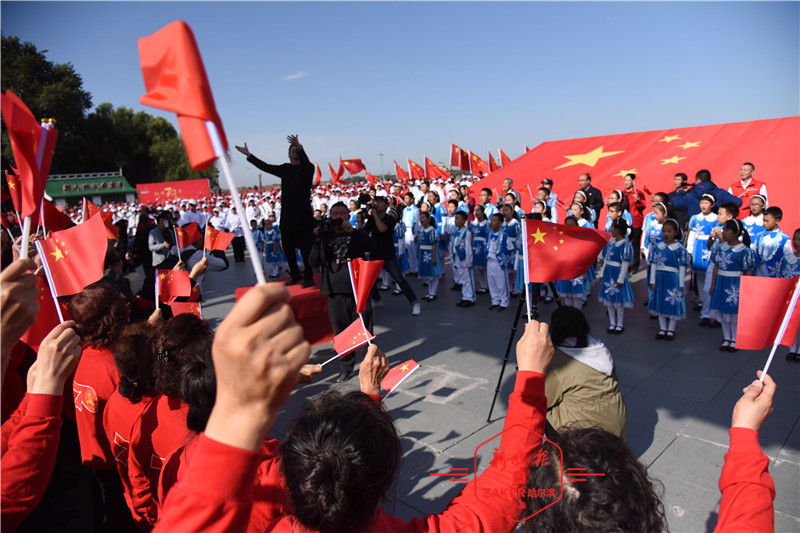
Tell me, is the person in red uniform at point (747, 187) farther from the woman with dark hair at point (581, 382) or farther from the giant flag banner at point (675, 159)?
the woman with dark hair at point (581, 382)

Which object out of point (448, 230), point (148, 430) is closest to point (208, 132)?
point (148, 430)

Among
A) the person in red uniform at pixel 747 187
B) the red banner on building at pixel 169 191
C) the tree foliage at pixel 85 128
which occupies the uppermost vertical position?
the tree foliage at pixel 85 128

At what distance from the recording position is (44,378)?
141 cm

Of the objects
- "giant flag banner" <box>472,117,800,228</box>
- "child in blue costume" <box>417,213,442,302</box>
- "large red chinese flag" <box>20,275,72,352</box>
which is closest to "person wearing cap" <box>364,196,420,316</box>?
"child in blue costume" <box>417,213,442,302</box>

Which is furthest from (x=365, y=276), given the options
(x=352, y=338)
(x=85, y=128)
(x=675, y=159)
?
(x=85, y=128)

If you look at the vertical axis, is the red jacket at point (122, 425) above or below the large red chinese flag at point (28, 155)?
below

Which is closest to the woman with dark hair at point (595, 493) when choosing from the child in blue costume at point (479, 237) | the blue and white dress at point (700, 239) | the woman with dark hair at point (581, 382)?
the woman with dark hair at point (581, 382)

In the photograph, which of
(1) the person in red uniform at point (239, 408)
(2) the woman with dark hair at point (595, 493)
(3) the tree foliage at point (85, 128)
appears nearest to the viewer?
(1) the person in red uniform at point (239, 408)

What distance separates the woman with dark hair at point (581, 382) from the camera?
288cm

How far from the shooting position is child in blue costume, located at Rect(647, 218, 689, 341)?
585 centimetres

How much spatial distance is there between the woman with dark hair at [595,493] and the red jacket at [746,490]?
0.21 metres

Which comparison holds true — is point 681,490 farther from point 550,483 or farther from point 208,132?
point 208,132

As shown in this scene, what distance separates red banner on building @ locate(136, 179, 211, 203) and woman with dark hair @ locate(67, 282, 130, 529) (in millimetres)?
39209

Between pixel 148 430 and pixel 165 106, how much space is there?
5.50 ft
